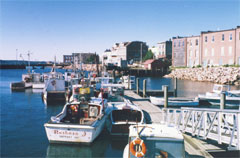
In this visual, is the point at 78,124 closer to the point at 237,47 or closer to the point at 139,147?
the point at 139,147

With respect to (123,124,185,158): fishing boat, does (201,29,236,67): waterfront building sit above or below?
above

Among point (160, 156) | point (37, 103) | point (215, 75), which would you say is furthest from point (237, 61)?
point (160, 156)

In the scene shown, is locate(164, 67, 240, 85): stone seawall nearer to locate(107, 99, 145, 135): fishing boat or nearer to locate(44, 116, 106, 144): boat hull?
locate(107, 99, 145, 135): fishing boat

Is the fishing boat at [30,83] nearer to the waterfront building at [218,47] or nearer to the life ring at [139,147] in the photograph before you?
the waterfront building at [218,47]

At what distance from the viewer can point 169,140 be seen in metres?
8.00

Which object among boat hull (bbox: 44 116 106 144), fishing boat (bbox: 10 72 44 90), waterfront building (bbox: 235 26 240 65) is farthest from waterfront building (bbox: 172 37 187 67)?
boat hull (bbox: 44 116 106 144)

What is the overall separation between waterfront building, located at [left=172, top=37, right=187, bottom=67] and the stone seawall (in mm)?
3297

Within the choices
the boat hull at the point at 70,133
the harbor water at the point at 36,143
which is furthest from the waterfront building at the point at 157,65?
the boat hull at the point at 70,133

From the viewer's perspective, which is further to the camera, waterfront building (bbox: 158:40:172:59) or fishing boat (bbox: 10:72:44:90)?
waterfront building (bbox: 158:40:172:59)

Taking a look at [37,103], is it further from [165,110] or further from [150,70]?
[150,70]

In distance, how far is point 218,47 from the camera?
59906mm

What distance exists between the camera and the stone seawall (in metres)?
54.4

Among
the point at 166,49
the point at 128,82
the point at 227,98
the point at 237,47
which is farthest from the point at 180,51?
the point at 227,98

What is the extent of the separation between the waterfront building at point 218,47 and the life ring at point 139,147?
185 feet
